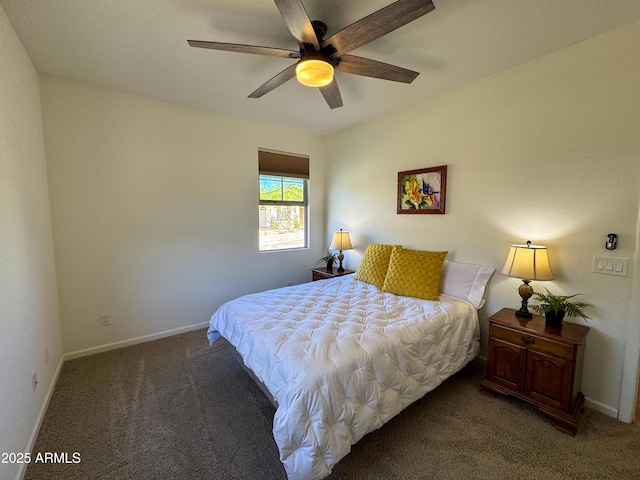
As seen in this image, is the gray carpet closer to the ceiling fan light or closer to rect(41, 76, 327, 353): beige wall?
rect(41, 76, 327, 353): beige wall

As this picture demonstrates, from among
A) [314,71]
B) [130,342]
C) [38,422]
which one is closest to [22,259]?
[38,422]

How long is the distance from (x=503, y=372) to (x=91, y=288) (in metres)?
3.74

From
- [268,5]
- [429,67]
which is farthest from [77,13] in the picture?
[429,67]

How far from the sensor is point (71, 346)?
2574 mm

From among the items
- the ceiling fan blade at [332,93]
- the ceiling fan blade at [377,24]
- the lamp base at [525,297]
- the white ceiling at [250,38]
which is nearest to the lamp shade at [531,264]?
the lamp base at [525,297]

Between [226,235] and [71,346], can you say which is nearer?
[71,346]

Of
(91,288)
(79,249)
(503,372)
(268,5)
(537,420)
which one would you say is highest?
(268,5)

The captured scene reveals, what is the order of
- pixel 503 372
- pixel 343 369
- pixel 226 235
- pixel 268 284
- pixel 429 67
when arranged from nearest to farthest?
1. pixel 343 369
2. pixel 503 372
3. pixel 429 67
4. pixel 226 235
5. pixel 268 284

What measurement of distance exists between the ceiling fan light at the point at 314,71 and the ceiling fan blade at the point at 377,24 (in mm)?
104

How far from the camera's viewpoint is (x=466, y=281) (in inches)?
100

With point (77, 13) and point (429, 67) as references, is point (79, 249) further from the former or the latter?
point (429, 67)

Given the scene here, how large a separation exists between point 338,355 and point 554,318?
1.63 m

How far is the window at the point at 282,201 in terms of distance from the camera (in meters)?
3.77

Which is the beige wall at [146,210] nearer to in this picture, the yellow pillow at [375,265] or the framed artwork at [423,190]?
the yellow pillow at [375,265]
